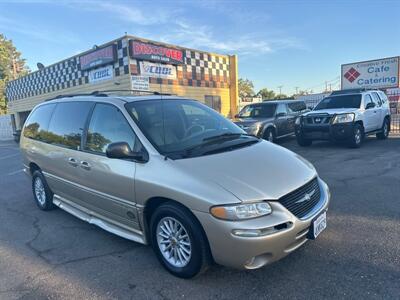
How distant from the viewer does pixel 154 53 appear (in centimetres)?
1441

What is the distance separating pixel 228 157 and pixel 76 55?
1588 centimetres

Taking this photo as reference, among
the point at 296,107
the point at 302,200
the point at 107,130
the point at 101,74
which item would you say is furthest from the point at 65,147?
the point at 101,74

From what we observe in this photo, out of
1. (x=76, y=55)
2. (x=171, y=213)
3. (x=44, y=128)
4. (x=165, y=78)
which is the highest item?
(x=76, y=55)

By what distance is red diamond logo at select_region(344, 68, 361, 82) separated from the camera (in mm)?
22359

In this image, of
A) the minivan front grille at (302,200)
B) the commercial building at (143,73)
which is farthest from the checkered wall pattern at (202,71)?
the minivan front grille at (302,200)

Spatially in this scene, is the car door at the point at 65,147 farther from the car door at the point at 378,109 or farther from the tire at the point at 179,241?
the car door at the point at 378,109

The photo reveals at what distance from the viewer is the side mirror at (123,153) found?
3.08 meters

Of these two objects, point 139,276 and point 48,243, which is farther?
point 48,243

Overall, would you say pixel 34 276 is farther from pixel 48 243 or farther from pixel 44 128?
pixel 44 128

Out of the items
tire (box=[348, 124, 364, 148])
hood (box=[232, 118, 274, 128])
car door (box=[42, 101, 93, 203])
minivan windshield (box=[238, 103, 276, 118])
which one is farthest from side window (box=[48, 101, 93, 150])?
minivan windshield (box=[238, 103, 276, 118])

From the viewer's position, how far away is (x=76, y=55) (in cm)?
1661

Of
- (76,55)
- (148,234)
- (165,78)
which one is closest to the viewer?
(148,234)

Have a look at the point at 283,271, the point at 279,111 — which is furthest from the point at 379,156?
the point at 283,271

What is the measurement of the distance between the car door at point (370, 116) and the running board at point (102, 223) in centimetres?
906
